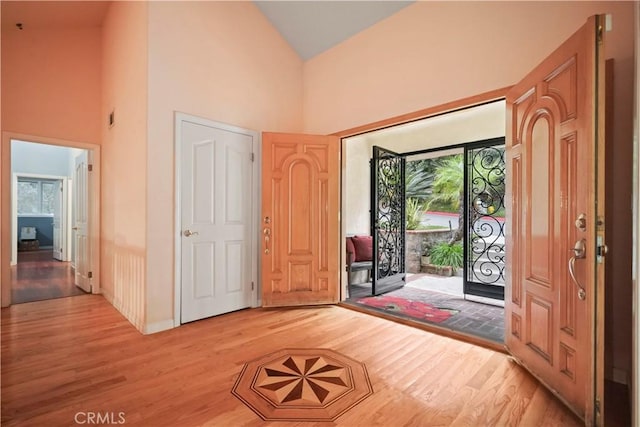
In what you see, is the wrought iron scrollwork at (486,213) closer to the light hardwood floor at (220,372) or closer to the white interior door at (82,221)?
the light hardwood floor at (220,372)

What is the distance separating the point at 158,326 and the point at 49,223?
389 inches

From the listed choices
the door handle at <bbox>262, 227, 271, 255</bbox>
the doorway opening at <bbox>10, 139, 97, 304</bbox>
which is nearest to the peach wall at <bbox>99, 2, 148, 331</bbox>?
the doorway opening at <bbox>10, 139, 97, 304</bbox>

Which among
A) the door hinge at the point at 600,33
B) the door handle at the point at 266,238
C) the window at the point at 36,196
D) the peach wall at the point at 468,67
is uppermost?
the peach wall at the point at 468,67

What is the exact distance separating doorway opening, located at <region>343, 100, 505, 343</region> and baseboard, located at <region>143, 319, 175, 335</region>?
81.0 inches

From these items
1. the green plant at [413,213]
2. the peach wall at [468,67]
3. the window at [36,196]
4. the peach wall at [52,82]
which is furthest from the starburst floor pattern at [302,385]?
the window at [36,196]

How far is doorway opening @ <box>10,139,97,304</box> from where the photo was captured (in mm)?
4316

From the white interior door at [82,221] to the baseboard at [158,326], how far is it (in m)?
2.13

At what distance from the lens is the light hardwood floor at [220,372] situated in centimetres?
166

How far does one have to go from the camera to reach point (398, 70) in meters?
3.16

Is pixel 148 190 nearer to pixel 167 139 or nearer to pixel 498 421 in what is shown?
pixel 167 139

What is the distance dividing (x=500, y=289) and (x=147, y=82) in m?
4.80

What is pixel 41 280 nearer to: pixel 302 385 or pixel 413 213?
pixel 302 385

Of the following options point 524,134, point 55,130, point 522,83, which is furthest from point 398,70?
point 55,130

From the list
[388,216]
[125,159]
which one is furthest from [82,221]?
[388,216]
